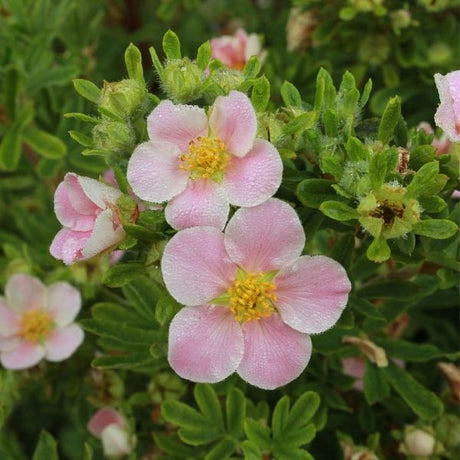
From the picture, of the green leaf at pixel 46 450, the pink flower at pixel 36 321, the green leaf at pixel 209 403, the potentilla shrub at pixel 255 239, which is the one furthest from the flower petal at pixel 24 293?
the green leaf at pixel 209 403

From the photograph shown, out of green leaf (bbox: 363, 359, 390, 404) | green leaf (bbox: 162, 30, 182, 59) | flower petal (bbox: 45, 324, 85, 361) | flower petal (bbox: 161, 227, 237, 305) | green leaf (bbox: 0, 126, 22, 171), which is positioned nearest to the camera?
flower petal (bbox: 161, 227, 237, 305)

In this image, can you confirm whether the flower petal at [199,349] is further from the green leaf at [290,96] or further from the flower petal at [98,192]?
the green leaf at [290,96]

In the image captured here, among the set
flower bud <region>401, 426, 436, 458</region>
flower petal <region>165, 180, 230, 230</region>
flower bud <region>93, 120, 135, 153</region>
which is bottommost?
flower bud <region>401, 426, 436, 458</region>

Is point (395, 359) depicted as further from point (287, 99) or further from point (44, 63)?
point (44, 63)

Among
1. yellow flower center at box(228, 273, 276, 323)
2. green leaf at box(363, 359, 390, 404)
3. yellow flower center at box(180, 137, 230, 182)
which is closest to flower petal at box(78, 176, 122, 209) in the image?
yellow flower center at box(180, 137, 230, 182)

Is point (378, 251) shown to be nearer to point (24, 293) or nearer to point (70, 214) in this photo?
point (70, 214)

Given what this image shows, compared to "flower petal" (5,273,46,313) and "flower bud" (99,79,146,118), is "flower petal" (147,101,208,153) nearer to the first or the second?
"flower bud" (99,79,146,118)

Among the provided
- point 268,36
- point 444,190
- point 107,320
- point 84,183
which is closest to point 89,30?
point 268,36

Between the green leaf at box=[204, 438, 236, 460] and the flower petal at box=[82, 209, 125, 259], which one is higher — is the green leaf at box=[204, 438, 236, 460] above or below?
below
